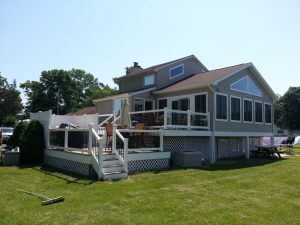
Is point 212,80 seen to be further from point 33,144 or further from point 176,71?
point 33,144

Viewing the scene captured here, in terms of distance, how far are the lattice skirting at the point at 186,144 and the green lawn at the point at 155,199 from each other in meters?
3.41

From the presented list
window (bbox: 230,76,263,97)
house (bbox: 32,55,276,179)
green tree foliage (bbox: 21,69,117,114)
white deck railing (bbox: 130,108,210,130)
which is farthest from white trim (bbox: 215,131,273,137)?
green tree foliage (bbox: 21,69,117,114)

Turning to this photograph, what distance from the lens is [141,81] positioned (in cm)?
2238

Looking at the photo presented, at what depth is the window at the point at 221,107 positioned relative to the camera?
1759cm

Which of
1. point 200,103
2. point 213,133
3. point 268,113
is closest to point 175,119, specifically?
point 200,103

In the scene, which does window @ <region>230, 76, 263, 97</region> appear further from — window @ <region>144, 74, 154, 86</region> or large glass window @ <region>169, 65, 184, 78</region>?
window @ <region>144, 74, 154, 86</region>

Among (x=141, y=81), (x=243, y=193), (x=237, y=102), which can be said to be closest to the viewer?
(x=243, y=193)

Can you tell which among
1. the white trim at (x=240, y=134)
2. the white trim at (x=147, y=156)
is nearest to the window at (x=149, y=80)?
the white trim at (x=240, y=134)

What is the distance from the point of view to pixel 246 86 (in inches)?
806

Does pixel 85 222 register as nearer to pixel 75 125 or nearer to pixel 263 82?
pixel 75 125

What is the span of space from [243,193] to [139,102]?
1206cm

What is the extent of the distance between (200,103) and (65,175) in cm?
935

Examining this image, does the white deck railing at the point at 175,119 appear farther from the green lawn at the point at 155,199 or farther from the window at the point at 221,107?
the green lawn at the point at 155,199

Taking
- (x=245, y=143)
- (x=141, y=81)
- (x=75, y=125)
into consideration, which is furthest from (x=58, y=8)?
(x=245, y=143)
